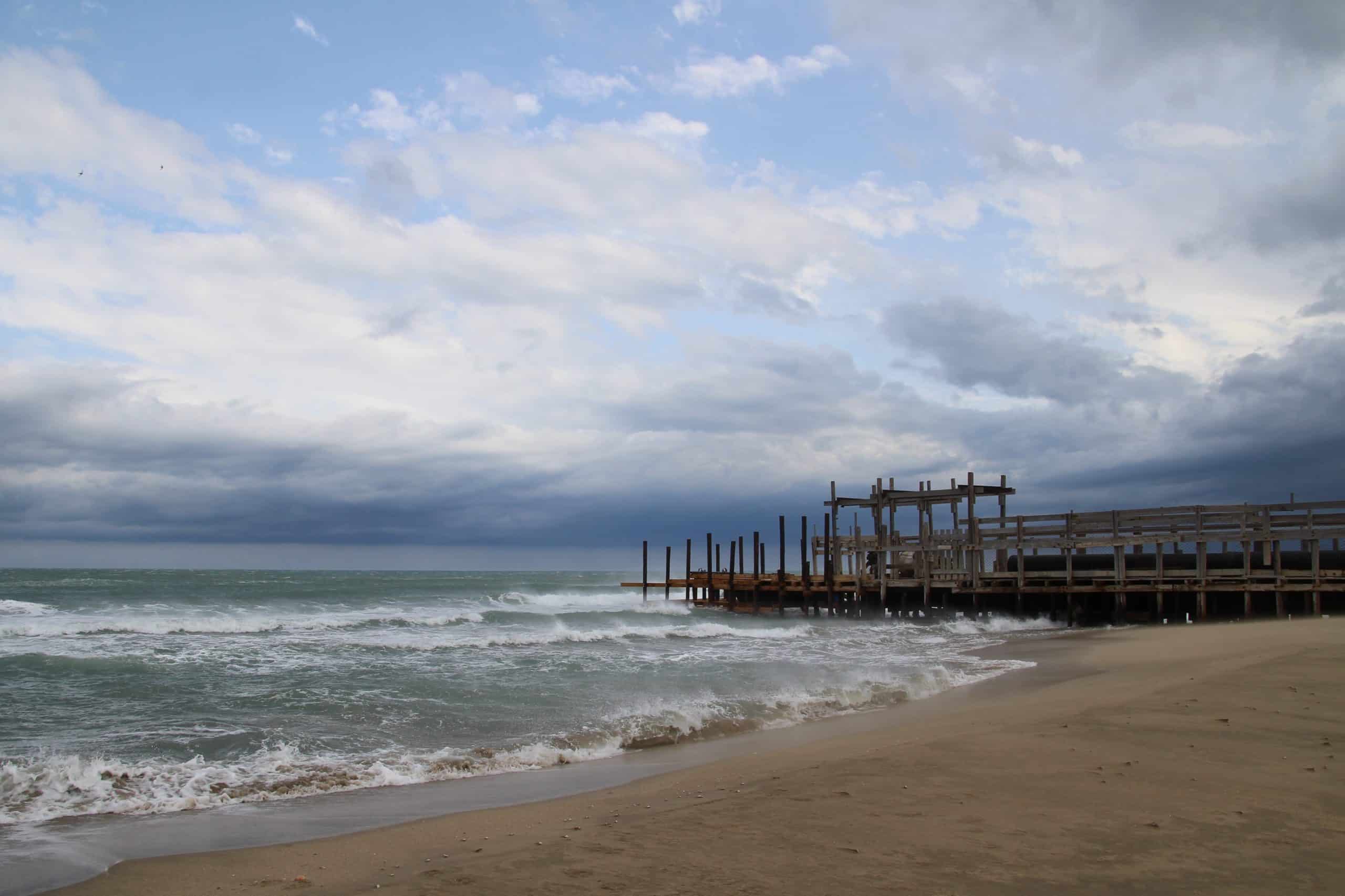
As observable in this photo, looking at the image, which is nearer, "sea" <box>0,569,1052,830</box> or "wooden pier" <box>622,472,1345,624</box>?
"sea" <box>0,569,1052,830</box>

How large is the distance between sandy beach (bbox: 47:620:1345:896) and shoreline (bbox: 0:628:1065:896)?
0.32 m

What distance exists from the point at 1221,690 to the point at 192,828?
9842 millimetres

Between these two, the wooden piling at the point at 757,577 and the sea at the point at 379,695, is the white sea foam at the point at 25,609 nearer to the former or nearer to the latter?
the sea at the point at 379,695

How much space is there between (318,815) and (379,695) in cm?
626

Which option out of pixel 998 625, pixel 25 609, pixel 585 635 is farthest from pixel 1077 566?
pixel 25 609

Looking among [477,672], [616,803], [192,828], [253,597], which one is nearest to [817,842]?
[616,803]

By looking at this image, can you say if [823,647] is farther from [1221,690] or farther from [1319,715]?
[1319,715]

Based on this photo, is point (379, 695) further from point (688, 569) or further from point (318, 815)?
point (688, 569)

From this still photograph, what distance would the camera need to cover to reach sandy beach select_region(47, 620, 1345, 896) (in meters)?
4.24

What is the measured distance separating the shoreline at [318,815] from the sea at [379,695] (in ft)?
0.91

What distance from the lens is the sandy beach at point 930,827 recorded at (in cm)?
424

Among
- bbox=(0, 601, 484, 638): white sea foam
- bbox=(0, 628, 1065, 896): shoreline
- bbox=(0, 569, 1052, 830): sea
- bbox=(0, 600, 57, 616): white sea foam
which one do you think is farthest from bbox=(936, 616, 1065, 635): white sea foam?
bbox=(0, 600, 57, 616): white sea foam

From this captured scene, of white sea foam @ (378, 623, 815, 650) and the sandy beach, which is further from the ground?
the sandy beach

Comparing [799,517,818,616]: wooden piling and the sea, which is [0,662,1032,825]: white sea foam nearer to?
the sea
